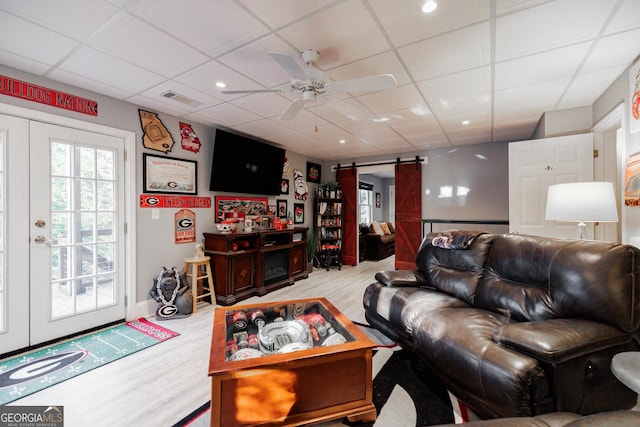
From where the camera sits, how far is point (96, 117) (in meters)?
2.80

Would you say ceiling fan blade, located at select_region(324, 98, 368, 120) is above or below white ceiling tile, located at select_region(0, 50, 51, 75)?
below

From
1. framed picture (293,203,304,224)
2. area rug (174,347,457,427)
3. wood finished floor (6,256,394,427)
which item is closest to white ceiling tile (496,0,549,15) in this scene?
area rug (174,347,457,427)

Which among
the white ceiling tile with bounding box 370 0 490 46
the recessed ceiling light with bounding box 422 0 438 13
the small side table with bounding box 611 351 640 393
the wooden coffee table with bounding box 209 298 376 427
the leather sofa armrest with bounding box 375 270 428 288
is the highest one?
the white ceiling tile with bounding box 370 0 490 46

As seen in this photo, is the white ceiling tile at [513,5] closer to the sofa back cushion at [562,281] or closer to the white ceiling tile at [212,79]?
the sofa back cushion at [562,281]

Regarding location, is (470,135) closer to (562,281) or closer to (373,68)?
(373,68)

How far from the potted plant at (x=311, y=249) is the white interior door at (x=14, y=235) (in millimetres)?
3807

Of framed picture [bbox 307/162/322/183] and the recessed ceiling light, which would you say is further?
framed picture [bbox 307/162/322/183]

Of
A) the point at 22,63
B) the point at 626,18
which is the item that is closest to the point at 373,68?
the point at 626,18

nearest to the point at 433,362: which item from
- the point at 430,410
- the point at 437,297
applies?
the point at 430,410

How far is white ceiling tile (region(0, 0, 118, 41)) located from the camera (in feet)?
5.18

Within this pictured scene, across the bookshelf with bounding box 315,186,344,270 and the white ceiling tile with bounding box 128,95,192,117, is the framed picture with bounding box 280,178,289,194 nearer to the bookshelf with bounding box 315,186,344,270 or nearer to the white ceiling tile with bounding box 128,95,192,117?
the bookshelf with bounding box 315,186,344,270

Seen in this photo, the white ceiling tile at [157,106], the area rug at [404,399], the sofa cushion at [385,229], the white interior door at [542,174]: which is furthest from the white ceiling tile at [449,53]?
the sofa cushion at [385,229]

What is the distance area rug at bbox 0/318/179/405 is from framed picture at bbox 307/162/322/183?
4010 millimetres

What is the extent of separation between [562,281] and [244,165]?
3.84 metres
